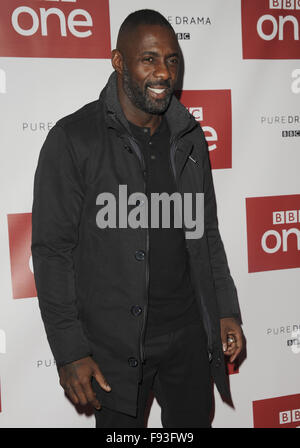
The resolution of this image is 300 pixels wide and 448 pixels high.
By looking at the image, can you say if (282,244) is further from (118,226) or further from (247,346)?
(118,226)

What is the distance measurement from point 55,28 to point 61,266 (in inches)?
38.9

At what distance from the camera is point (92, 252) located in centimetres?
136

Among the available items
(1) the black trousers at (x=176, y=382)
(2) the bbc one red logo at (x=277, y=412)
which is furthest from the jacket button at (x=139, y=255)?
(2) the bbc one red logo at (x=277, y=412)

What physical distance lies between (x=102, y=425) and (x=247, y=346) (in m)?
0.94

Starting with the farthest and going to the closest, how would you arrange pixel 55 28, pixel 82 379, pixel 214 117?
pixel 214 117
pixel 55 28
pixel 82 379

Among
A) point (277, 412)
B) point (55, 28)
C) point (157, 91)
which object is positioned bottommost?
point (277, 412)

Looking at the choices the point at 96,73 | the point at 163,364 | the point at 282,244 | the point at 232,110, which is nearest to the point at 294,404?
the point at 282,244

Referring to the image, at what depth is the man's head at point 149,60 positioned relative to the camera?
134 cm

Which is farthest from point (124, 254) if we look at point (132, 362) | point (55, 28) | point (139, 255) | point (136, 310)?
point (55, 28)

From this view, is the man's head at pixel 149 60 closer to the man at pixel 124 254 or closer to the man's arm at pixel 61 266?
the man at pixel 124 254

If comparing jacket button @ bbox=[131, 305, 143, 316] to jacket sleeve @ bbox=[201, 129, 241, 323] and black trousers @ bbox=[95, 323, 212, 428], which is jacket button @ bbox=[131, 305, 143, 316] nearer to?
black trousers @ bbox=[95, 323, 212, 428]

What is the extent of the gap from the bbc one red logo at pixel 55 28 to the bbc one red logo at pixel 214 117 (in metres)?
0.40

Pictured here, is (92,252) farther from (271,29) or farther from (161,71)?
(271,29)
